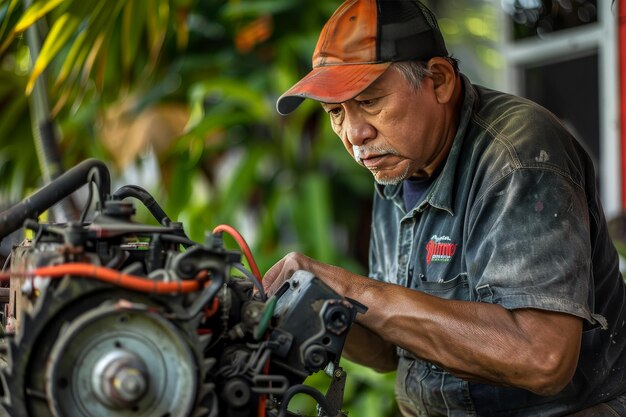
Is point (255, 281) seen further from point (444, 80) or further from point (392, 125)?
point (444, 80)

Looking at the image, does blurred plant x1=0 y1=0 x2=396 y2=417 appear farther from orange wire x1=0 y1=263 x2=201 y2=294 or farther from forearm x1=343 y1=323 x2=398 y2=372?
orange wire x1=0 y1=263 x2=201 y2=294

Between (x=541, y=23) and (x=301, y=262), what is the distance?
290cm

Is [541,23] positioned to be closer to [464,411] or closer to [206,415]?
[464,411]

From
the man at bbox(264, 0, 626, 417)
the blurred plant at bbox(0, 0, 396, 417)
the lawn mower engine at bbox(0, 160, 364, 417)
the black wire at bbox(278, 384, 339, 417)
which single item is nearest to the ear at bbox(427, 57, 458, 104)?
the man at bbox(264, 0, 626, 417)

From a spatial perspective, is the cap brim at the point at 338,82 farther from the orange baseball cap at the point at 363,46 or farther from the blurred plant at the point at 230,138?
the blurred plant at the point at 230,138

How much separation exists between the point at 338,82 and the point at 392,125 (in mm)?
138

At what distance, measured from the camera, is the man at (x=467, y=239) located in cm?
146

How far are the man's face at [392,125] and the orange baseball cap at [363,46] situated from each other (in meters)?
0.04

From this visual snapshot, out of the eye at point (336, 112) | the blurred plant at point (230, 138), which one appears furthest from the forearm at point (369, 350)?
the blurred plant at point (230, 138)

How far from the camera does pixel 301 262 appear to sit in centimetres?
152

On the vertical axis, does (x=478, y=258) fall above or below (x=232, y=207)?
above

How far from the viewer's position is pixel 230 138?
4438 mm

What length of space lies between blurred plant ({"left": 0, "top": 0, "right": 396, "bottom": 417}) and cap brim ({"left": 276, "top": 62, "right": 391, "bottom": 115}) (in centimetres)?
159

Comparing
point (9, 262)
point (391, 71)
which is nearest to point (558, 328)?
point (391, 71)
